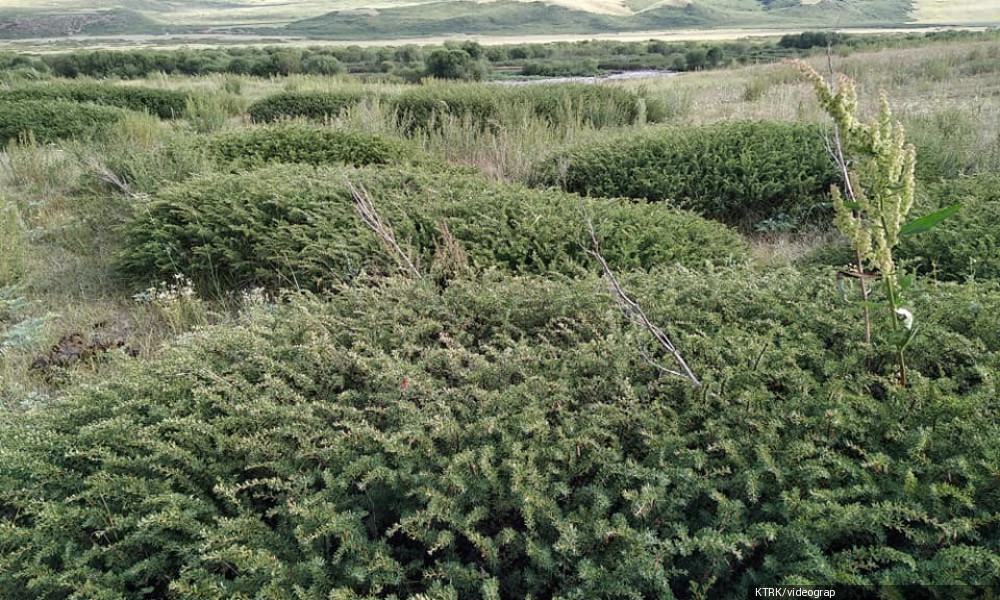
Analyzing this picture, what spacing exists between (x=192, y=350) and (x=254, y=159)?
368 centimetres

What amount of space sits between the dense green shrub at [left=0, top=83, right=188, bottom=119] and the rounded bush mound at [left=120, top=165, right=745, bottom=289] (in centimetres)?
860

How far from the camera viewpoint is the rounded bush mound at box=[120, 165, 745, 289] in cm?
361

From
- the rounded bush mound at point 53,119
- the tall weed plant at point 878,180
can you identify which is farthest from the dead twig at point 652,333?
the rounded bush mound at point 53,119

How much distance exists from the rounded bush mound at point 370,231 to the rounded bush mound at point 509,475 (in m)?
1.26

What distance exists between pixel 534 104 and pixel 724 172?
4.49 m

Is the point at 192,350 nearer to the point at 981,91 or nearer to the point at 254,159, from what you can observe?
the point at 254,159

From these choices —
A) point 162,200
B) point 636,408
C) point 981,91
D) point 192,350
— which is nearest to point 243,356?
point 192,350

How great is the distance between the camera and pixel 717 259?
12.0 ft

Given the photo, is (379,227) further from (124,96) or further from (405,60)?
(405,60)

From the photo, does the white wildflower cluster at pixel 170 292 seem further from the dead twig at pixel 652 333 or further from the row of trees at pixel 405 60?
the row of trees at pixel 405 60

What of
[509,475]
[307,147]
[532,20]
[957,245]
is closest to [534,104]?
[307,147]

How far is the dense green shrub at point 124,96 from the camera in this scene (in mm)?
11695

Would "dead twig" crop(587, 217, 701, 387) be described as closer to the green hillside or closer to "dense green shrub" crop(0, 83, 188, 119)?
"dense green shrub" crop(0, 83, 188, 119)

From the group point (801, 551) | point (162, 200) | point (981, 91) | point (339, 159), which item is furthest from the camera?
point (981, 91)
